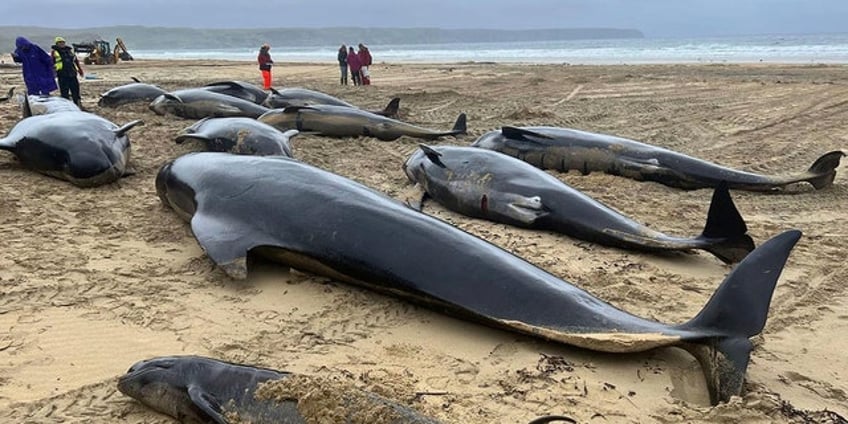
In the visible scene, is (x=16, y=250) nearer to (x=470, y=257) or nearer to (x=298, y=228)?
(x=298, y=228)

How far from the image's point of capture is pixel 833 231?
21.5 ft

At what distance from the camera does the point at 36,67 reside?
1429 centimetres

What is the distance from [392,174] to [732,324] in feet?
19.1

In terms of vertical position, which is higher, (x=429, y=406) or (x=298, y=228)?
(x=298, y=228)

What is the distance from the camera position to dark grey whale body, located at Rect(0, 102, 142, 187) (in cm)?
756

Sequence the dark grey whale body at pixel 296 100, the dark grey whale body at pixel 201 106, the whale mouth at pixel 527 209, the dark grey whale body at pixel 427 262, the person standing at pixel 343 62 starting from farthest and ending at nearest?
the person standing at pixel 343 62 < the dark grey whale body at pixel 296 100 < the dark grey whale body at pixel 201 106 < the whale mouth at pixel 527 209 < the dark grey whale body at pixel 427 262

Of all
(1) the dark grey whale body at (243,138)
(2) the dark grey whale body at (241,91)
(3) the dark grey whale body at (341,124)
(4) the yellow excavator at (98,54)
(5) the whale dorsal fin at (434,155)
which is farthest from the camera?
(4) the yellow excavator at (98,54)

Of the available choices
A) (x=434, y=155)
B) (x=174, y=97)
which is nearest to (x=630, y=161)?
(x=434, y=155)

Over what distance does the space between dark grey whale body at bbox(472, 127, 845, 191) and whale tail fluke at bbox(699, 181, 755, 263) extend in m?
2.96

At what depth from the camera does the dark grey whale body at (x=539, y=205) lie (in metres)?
5.42

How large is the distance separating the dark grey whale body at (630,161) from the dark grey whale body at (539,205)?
1819 millimetres

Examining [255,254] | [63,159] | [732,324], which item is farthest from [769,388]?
[63,159]

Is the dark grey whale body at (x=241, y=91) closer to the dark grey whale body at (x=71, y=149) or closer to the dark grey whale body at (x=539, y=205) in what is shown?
the dark grey whale body at (x=71, y=149)

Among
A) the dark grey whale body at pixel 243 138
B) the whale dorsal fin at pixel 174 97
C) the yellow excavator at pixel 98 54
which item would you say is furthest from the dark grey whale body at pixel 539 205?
the yellow excavator at pixel 98 54
